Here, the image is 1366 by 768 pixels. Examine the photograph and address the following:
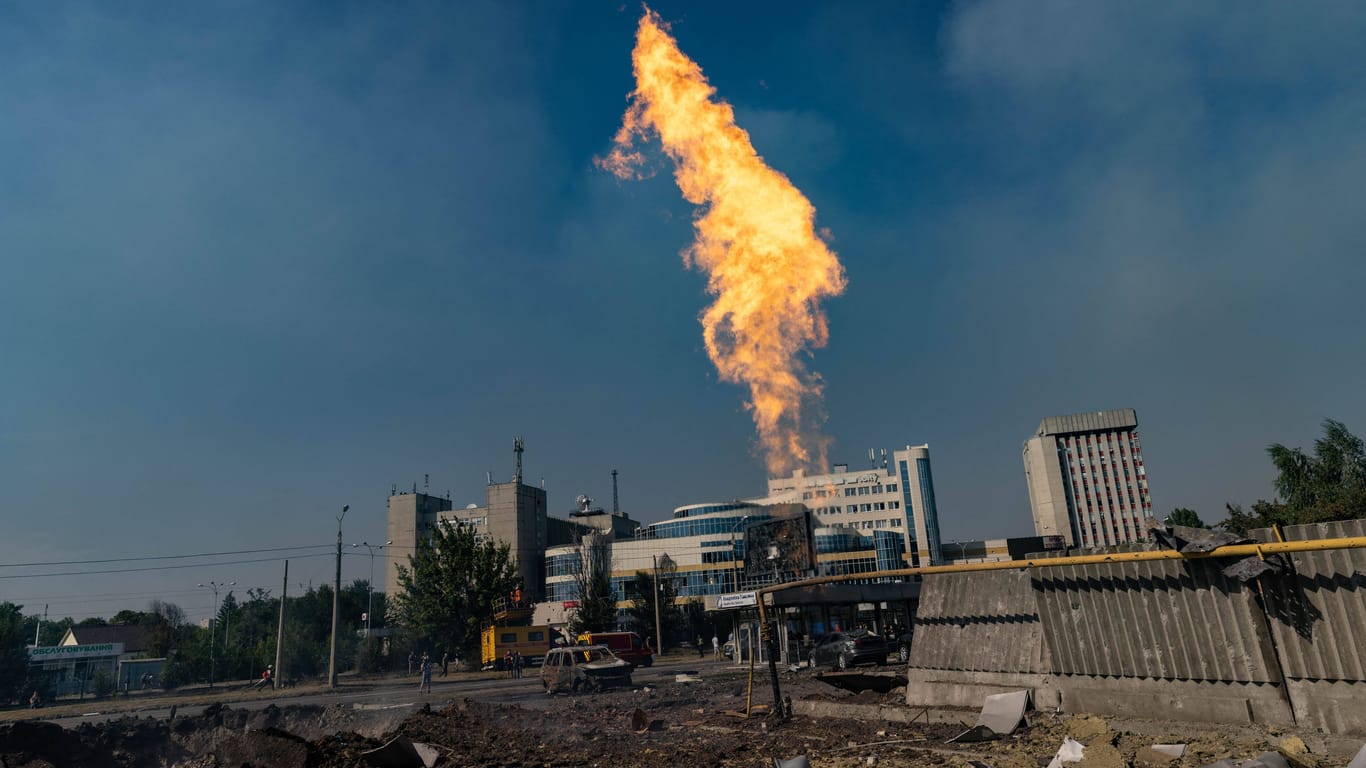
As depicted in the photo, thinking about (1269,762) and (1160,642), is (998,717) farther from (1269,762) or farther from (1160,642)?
(1269,762)

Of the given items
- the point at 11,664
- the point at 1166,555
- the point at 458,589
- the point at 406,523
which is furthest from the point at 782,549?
the point at 406,523

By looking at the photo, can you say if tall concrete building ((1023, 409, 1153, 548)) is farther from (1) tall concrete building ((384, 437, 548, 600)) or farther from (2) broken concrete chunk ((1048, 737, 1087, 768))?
(2) broken concrete chunk ((1048, 737, 1087, 768))

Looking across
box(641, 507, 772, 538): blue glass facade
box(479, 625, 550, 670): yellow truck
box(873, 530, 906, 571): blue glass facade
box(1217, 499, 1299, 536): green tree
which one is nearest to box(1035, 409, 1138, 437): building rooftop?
box(873, 530, 906, 571): blue glass facade

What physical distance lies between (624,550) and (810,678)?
8133 cm

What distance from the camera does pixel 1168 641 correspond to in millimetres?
9719

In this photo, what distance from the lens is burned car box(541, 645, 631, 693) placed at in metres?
28.9

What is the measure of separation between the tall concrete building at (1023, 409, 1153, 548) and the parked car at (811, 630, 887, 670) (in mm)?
157525

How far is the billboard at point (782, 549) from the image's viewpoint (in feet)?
156

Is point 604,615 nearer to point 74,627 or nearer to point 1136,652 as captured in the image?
point 1136,652

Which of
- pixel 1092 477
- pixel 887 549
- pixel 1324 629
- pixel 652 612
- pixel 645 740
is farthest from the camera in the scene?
pixel 1092 477

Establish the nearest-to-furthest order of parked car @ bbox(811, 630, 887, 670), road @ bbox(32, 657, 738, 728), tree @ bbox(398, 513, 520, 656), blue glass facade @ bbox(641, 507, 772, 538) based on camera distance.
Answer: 1. parked car @ bbox(811, 630, 887, 670)
2. road @ bbox(32, 657, 738, 728)
3. tree @ bbox(398, 513, 520, 656)
4. blue glass facade @ bbox(641, 507, 772, 538)

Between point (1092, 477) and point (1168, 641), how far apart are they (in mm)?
180889

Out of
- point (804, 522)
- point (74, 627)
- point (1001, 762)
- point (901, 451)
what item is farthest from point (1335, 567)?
point (74, 627)

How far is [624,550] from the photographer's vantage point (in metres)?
104
